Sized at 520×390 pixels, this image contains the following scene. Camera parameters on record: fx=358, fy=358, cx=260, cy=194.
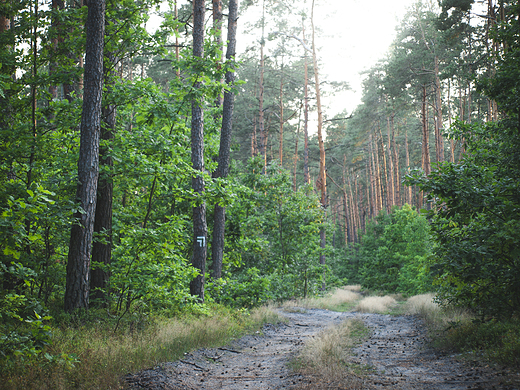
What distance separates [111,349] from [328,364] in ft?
11.0

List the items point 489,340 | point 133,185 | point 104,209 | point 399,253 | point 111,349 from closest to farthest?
point 111,349, point 489,340, point 104,209, point 133,185, point 399,253

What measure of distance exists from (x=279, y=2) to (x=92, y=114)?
19253mm

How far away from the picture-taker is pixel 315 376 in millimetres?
5184

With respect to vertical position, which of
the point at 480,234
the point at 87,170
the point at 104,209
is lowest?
the point at 480,234

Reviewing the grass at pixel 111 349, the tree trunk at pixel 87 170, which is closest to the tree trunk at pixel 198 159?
the grass at pixel 111 349

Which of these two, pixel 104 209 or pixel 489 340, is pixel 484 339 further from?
pixel 104 209

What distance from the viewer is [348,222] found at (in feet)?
159

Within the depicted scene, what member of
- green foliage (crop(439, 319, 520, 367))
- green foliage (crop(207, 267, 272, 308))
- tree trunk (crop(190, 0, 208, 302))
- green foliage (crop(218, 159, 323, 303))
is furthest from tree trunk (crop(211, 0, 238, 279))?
green foliage (crop(439, 319, 520, 367))

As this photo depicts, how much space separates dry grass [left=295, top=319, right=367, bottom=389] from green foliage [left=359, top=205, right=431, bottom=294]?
1374 cm

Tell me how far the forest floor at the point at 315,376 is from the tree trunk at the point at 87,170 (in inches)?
90.1

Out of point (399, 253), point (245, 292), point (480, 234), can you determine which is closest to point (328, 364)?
point (480, 234)

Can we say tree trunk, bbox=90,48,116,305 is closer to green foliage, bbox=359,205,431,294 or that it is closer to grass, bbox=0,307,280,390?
grass, bbox=0,307,280,390

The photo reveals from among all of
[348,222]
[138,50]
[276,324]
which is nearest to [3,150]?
[138,50]

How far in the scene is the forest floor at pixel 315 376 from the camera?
482 centimetres
